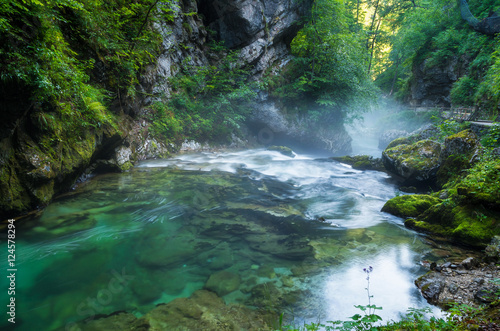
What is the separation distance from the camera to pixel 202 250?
13.9 ft

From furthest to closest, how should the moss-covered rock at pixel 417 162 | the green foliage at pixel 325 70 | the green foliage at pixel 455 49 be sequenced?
the green foliage at pixel 325 70, the green foliage at pixel 455 49, the moss-covered rock at pixel 417 162

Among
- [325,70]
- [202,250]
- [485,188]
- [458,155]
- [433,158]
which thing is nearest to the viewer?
[202,250]

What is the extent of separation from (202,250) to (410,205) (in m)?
5.30

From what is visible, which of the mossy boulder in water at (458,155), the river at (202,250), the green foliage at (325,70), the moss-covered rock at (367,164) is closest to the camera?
the river at (202,250)

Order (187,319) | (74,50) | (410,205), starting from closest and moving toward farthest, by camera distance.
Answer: (187,319) → (410,205) → (74,50)

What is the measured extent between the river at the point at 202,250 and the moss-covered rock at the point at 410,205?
0.31 m

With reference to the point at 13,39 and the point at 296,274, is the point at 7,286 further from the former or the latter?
the point at 296,274

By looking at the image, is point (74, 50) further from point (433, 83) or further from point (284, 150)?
point (433, 83)

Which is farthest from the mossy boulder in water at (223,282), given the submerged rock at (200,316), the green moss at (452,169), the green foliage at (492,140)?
the green foliage at (492,140)

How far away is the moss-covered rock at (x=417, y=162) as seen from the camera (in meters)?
7.84

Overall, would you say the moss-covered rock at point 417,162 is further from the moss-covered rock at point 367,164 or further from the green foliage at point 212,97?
the green foliage at point 212,97

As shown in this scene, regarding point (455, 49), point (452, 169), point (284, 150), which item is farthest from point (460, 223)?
point (455, 49)

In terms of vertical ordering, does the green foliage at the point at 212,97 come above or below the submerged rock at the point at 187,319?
above

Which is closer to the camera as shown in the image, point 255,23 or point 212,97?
point 212,97
